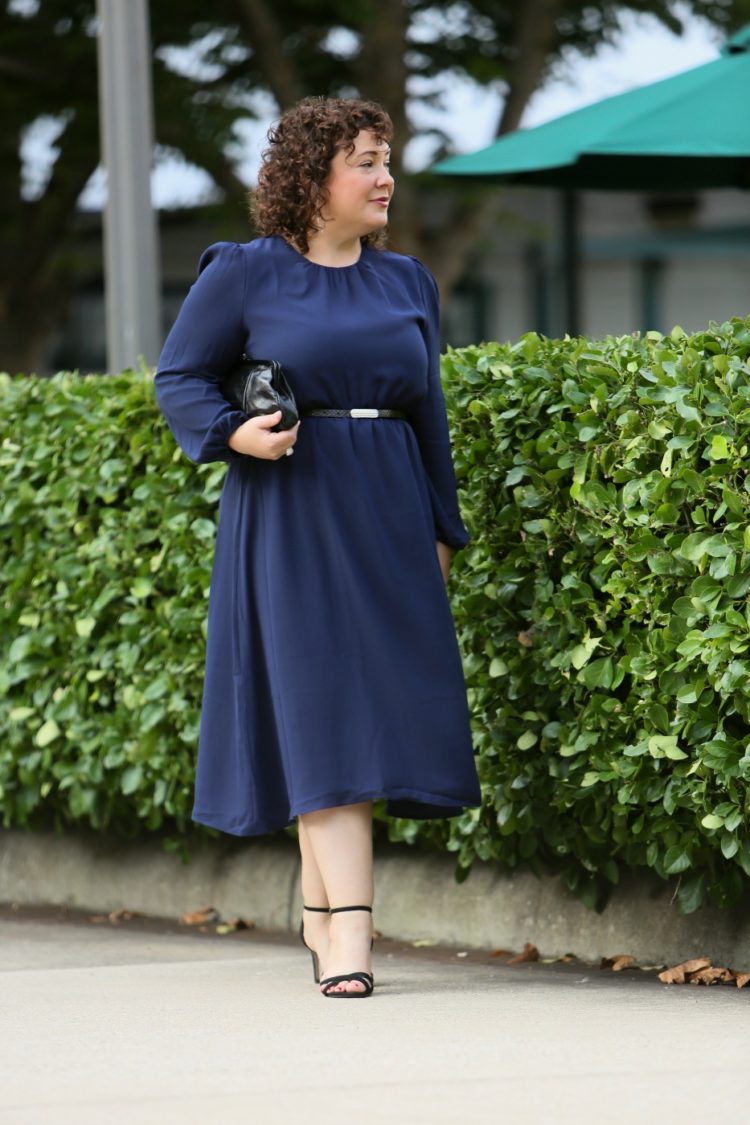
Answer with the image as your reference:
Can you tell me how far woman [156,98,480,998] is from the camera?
422 centimetres

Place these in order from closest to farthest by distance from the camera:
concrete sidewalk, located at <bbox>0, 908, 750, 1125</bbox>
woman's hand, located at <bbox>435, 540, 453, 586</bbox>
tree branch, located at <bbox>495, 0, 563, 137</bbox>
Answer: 1. concrete sidewalk, located at <bbox>0, 908, 750, 1125</bbox>
2. woman's hand, located at <bbox>435, 540, 453, 586</bbox>
3. tree branch, located at <bbox>495, 0, 563, 137</bbox>

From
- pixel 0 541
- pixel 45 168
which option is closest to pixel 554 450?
pixel 0 541

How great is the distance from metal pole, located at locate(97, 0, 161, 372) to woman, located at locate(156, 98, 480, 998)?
258 centimetres

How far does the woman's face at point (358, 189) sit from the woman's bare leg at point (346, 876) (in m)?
1.31

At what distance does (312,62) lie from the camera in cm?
1535

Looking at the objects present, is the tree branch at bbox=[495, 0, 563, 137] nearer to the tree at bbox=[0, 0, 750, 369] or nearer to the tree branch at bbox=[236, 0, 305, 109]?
the tree at bbox=[0, 0, 750, 369]

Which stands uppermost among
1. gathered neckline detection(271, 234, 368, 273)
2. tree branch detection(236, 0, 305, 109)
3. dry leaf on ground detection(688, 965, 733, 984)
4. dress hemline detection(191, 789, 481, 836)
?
tree branch detection(236, 0, 305, 109)

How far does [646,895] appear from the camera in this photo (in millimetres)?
4797

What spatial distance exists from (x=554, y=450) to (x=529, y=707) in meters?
0.67

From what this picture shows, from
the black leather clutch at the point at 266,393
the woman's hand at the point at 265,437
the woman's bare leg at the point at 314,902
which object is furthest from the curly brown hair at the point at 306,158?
the woman's bare leg at the point at 314,902

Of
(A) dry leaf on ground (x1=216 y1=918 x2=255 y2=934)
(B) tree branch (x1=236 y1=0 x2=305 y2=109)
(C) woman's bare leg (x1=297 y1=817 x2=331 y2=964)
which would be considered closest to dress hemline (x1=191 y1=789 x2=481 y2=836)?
(C) woman's bare leg (x1=297 y1=817 x2=331 y2=964)

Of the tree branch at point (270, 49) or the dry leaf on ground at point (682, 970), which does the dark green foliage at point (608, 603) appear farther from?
the tree branch at point (270, 49)

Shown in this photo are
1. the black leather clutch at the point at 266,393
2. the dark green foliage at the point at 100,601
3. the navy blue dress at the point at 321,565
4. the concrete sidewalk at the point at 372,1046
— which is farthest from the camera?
the dark green foliage at the point at 100,601

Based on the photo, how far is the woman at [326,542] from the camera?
13.8ft
